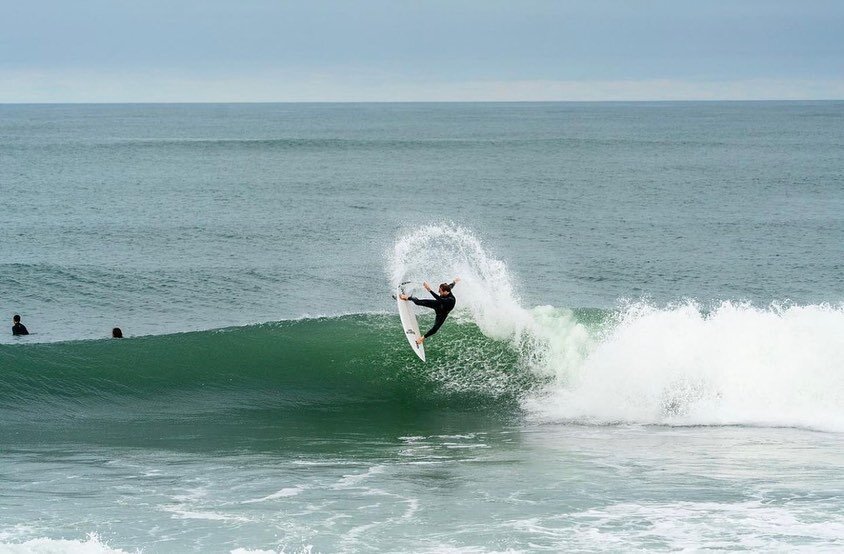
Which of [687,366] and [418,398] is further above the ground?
[687,366]

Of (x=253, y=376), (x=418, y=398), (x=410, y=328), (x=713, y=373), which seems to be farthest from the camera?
(x=253, y=376)

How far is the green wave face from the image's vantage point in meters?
19.3

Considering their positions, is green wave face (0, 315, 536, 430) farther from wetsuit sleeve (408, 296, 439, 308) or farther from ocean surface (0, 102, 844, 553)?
wetsuit sleeve (408, 296, 439, 308)

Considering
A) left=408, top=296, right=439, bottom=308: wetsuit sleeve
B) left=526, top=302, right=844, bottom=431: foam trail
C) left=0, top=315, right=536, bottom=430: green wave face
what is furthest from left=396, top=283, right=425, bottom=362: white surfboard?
left=526, top=302, right=844, bottom=431: foam trail

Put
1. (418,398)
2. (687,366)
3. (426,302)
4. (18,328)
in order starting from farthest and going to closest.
A: (18,328), (418,398), (687,366), (426,302)

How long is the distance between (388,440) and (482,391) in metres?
3.27

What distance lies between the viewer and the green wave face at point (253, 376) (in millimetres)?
19344

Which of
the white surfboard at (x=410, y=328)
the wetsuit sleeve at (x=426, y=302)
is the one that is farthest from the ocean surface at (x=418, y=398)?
the wetsuit sleeve at (x=426, y=302)

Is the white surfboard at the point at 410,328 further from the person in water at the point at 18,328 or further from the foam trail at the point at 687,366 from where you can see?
the person in water at the point at 18,328

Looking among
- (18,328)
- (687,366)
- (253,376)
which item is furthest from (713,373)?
(18,328)

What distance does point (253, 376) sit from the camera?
20969 millimetres

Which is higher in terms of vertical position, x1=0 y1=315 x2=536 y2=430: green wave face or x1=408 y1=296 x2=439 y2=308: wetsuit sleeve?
x1=408 y1=296 x2=439 y2=308: wetsuit sleeve

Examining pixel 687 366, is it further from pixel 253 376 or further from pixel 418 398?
pixel 253 376

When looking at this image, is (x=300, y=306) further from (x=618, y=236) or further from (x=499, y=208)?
(x=499, y=208)
